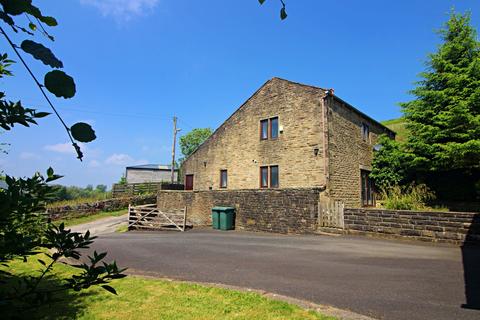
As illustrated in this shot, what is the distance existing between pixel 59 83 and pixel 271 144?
56.1 ft

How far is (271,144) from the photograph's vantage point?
17.8m

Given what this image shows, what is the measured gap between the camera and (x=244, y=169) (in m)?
18.9

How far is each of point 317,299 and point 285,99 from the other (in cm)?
1387

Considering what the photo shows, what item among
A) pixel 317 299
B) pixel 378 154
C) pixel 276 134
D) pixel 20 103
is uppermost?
pixel 276 134

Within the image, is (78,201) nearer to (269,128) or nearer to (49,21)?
(269,128)

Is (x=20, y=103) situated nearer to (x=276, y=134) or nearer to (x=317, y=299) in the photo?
Result: (x=317, y=299)

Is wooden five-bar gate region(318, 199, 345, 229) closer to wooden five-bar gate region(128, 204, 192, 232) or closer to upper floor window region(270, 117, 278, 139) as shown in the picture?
upper floor window region(270, 117, 278, 139)

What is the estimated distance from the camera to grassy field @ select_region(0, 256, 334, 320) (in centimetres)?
429

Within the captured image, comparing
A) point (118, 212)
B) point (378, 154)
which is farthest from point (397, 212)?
point (118, 212)

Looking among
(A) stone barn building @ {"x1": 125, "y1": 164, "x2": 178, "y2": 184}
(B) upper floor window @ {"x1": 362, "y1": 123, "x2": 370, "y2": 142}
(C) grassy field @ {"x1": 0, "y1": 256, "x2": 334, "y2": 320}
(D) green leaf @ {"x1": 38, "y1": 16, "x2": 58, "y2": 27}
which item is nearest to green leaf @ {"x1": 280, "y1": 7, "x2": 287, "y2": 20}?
(D) green leaf @ {"x1": 38, "y1": 16, "x2": 58, "y2": 27}

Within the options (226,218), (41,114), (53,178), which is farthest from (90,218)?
(41,114)

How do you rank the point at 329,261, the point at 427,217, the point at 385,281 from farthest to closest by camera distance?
the point at 427,217
the point at 329,261
the point at 385,281

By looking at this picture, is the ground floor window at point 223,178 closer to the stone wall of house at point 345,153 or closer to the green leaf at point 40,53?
the stone wall of house at point 345,153

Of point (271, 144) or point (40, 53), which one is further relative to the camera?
point (271, 144)
